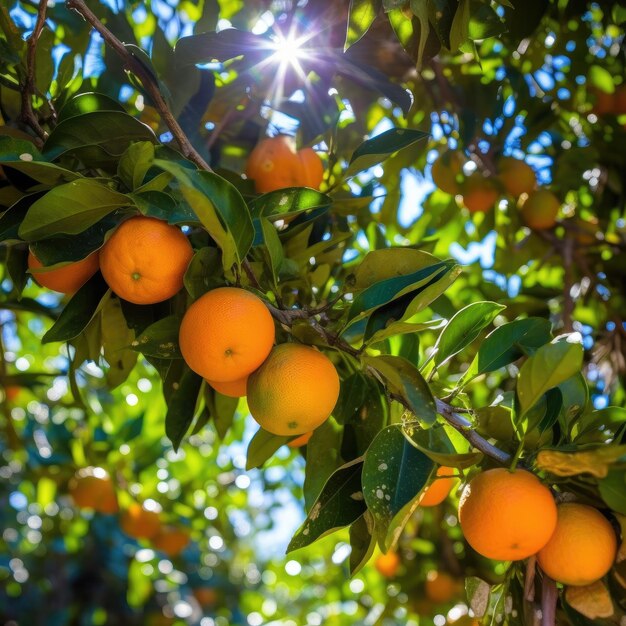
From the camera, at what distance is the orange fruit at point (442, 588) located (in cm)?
237

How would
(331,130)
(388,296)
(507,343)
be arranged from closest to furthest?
(388,296) → (507,343) → (331,130)

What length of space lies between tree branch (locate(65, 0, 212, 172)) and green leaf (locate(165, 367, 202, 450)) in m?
0.39

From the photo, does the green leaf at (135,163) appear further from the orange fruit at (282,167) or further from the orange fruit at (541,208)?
the orange fruit at (541,208)

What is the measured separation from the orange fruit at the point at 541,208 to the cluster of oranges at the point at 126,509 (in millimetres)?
1671

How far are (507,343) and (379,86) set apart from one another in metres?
0.67

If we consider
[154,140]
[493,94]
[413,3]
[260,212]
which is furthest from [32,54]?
[493,94]

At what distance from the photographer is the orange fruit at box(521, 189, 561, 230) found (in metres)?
2.10

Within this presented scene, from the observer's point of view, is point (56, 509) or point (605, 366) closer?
point (605, 366)

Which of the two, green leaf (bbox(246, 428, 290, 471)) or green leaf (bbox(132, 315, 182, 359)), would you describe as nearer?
green leaf (bbox(132, 315, 182, 359))

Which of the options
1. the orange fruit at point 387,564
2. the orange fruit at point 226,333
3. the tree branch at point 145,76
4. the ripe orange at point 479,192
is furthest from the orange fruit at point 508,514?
the orange fruit at point 387,564

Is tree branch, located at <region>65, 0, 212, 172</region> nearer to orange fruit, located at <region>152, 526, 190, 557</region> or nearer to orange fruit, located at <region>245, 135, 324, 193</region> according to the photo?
orange fruit, located at <region>245, 135, 324, 193</region>

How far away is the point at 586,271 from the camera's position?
2219mm

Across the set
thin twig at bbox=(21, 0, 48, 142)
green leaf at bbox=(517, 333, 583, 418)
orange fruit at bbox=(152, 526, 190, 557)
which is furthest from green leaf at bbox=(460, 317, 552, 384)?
orange fruit at bbox=(152, 526, 190, 557)

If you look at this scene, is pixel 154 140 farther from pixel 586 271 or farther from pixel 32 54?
pixel 586 271
